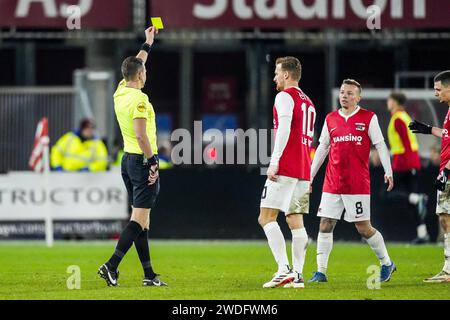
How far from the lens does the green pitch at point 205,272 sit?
12.1m

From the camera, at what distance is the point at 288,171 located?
12.6m

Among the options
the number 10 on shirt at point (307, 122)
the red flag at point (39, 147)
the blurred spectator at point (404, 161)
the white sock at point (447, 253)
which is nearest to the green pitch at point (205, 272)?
the white sock at point (447, 253)

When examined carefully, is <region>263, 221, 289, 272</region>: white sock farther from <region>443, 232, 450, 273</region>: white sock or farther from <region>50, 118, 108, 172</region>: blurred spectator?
<region>50, 118, 108, 172</region>: blurred spectator

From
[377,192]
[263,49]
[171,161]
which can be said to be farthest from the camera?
[263,49]

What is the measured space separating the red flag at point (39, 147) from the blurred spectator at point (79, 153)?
355 mm

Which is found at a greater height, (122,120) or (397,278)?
(122,120)

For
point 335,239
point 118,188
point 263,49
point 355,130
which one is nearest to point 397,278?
point 355,130

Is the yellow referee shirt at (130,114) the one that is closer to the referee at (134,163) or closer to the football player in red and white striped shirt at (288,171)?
the referee at (134,163)

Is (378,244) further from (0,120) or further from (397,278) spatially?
(0,120)

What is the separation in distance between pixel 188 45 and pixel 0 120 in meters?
10.2

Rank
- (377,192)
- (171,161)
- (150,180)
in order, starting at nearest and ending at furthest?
(150,180) → (377,192) → (171,161)

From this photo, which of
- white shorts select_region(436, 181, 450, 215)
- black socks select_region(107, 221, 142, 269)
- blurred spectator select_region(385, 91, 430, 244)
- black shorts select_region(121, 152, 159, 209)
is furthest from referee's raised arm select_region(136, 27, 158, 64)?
blurred spectator select_region(385, 91, 430, 244)

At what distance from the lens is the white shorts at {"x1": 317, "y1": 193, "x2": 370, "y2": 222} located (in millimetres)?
13516

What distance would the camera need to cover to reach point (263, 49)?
29062 mm
